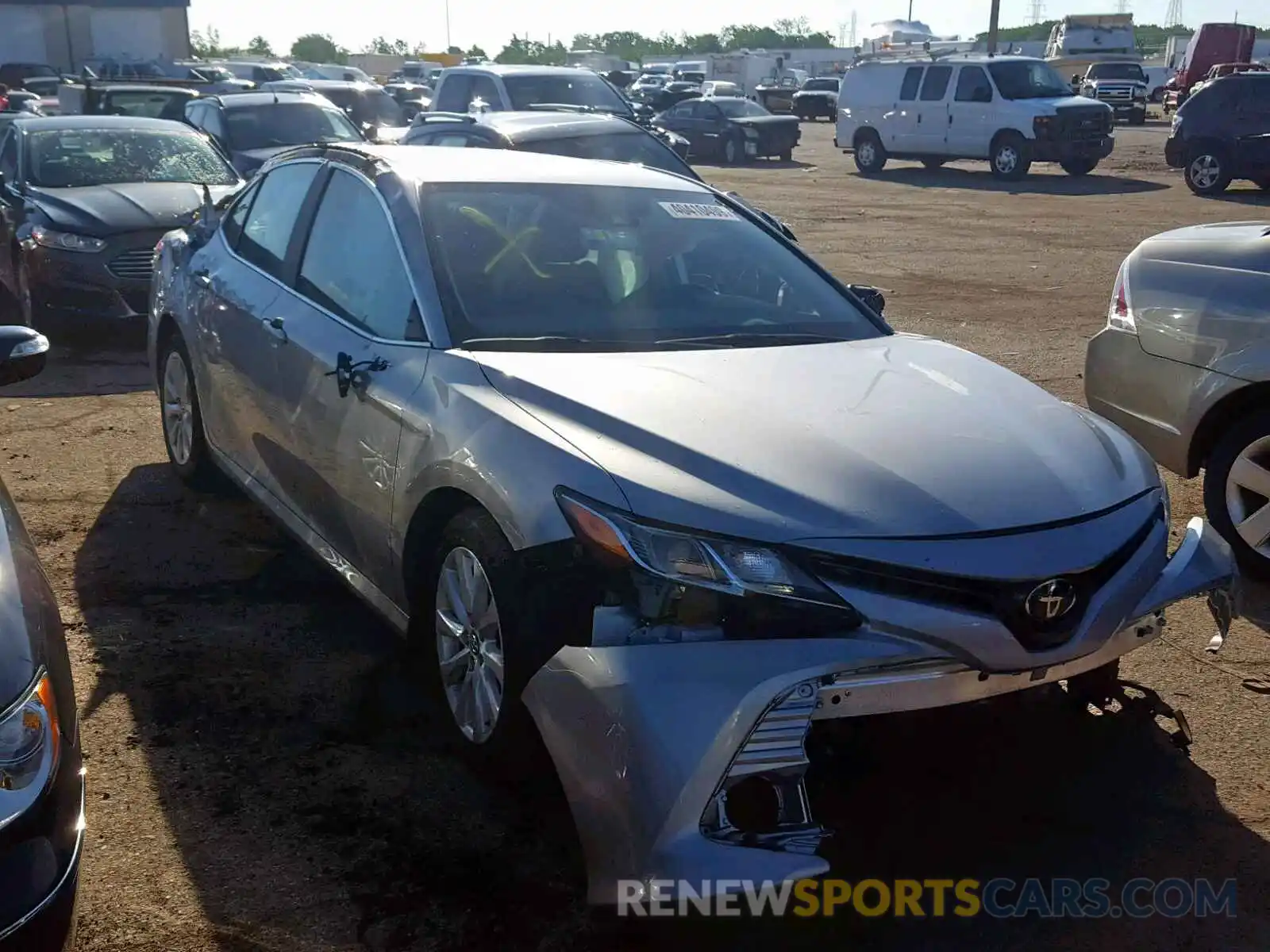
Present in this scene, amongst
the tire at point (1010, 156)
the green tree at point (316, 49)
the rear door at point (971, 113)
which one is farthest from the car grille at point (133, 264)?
the green tree at point (316, 49)

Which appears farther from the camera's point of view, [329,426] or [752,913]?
[329,426]

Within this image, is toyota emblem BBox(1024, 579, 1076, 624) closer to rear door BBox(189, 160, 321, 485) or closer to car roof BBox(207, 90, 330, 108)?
rear door BBox(189, 160, 321, 485)

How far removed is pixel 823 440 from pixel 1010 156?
2195 centimetres

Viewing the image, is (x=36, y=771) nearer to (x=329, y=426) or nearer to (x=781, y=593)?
(x=781, y=593)

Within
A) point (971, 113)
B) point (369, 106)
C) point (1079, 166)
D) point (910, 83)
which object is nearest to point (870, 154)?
point (910, 83)

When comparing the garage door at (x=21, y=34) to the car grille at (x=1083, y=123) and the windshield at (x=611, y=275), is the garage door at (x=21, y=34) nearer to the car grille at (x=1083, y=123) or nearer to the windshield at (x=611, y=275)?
the car grille at (x=1083, y=123)

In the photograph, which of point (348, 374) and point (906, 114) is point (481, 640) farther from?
point (906, 114)

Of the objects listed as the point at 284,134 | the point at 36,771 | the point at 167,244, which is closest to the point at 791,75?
the point at 284,134

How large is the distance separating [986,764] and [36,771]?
1974mm

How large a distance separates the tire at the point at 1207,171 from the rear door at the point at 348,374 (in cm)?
1882

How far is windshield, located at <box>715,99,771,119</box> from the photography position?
2931 centimetres

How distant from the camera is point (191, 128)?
36.9 ft

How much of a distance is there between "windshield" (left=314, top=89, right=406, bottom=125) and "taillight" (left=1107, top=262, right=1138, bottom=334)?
16626mm

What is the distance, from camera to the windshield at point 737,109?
29.3 meters
